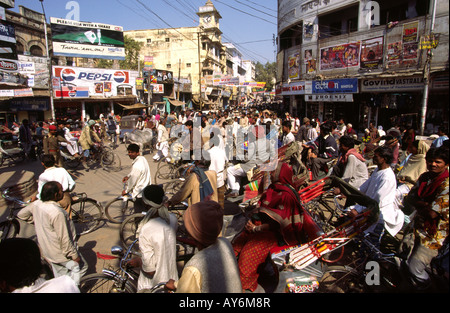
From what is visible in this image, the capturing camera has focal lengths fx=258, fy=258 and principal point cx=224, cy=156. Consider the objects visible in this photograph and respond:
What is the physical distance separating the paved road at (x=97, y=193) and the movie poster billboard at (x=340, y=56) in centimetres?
1443

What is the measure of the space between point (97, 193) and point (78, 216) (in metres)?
2.45

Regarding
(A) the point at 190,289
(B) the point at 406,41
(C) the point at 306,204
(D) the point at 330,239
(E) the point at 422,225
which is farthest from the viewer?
(B) the point at 406,41

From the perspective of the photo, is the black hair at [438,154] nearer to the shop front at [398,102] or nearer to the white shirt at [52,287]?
the white shirt at [52,287]

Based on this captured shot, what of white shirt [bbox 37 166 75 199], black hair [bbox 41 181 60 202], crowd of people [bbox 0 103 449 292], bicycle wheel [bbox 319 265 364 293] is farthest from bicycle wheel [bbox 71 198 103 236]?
bicycle wheel [bbox 319 265 364 293]

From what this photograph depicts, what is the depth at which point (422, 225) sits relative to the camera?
8.13 feet

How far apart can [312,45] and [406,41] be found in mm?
6868

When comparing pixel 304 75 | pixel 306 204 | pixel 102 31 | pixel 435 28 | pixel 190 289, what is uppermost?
pixel 102 31

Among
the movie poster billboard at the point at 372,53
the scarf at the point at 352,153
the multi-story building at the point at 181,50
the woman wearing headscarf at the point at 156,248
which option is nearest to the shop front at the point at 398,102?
the movie poster billboard at the point at 372,53

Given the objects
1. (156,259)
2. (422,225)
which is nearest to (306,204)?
(422,225)

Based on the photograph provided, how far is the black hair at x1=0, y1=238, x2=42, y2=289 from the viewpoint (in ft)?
5.55

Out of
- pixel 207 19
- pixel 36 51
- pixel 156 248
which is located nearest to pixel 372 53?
pixel 156 248

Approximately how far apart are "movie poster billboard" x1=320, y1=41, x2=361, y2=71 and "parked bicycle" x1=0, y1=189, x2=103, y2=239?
1775 centimetres

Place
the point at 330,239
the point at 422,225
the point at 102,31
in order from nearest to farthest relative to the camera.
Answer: the point at 422,225 → the point at 330,239 → the point at 102,31

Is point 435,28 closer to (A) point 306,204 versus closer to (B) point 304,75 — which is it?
(B) point 304,75
